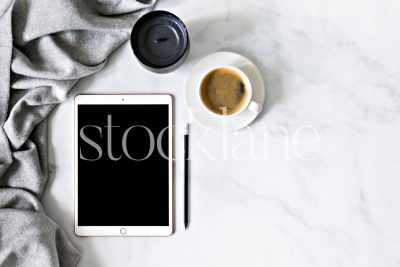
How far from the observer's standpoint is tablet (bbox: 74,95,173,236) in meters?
0.86

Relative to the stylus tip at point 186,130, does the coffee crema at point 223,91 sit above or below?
above

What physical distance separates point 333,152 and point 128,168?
14.1 inches

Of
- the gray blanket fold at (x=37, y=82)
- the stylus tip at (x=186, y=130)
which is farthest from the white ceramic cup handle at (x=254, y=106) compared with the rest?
the gray blanket fold at (x=37, y=82)

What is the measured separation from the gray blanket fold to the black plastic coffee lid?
43mm

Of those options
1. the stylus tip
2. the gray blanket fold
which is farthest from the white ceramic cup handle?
the gray blanket fold

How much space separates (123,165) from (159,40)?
0.73ft

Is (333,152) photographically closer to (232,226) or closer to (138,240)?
(232,226)

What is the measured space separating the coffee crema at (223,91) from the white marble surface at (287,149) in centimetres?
6

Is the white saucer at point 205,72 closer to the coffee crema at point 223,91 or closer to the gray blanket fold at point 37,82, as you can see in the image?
the coffee crema at point 223,91

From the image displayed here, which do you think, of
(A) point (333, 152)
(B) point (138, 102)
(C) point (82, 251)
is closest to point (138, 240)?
(C) point (82, 251)

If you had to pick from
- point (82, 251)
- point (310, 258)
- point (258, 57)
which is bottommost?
point (82, 251)

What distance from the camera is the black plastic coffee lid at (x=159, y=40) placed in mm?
807

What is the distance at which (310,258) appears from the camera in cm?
86

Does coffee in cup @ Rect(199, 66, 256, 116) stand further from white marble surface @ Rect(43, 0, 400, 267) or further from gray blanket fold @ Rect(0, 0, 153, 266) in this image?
gray blanket fold @ Rect(0, 0, 153, 266)
